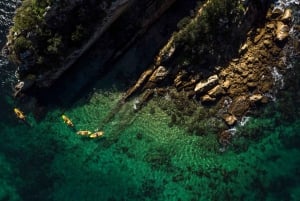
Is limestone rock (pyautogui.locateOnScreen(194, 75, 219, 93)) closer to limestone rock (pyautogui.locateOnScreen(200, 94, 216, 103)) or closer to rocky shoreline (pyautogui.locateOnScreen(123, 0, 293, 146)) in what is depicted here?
rocky shoreline (pyautogui.locateOnScreen(123, 0, 293, 146))

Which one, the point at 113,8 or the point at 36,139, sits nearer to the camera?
the point at 113,8

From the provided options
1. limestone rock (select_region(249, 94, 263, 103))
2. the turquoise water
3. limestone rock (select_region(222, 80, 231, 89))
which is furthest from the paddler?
limestone rock (select_region(249, 94, 263, 103))

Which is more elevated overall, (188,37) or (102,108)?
(188,37)

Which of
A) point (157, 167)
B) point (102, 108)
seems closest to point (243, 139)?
point (157, 167)

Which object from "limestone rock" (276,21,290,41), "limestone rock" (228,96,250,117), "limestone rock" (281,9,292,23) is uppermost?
"limestone rock" (281,9,292,23)

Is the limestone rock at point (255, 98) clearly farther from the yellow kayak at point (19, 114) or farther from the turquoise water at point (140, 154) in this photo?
the yellow kayak at point (19, 114)

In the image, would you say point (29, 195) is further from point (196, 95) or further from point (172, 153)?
point (196, 95)

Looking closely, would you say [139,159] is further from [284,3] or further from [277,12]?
[284,3]
